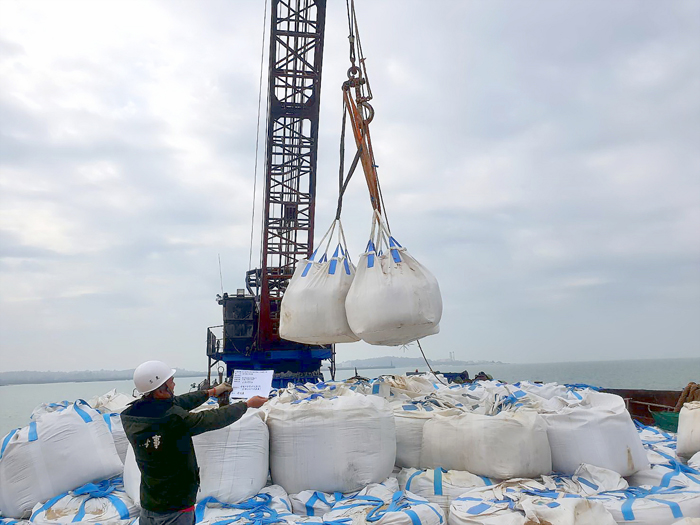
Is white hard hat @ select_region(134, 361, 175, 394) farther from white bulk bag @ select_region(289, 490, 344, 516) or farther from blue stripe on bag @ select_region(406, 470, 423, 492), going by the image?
blue stripe on bag @ select_region(406, 470, 423, 492)

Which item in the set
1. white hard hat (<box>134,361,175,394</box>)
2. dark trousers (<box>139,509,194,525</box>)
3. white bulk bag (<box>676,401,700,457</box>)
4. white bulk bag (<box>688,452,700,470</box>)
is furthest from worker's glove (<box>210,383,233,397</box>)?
white bulk bag (<box>676,401,700,457</box>)

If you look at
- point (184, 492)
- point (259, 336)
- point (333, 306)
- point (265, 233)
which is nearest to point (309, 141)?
point (265, 233)

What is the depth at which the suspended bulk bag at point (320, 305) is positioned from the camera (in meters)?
4.26

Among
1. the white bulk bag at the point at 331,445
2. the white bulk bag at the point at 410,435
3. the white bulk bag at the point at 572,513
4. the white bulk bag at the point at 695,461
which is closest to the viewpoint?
the white bulk bag at the point at 572,513

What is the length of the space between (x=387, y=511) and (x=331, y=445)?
755 millimetres

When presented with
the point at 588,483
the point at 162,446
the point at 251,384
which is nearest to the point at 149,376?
the point at 162,446

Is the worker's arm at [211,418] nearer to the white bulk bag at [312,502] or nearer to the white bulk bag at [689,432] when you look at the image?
the white bulk bag at [312,502]

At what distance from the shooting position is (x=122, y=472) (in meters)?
3.73

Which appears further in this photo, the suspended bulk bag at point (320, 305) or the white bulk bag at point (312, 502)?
the suspended bulk bag at point (320, 305)

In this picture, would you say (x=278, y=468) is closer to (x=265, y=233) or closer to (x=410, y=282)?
(x=410, y=282)

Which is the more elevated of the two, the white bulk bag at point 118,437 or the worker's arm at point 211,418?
the worker's arm at point 211,418

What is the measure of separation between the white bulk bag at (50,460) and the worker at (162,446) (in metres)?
1.39

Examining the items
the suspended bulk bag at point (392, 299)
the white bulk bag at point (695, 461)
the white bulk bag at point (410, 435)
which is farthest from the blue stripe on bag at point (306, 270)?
the white bulk bag at point (695, 461)

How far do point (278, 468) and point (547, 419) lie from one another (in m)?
1.84
